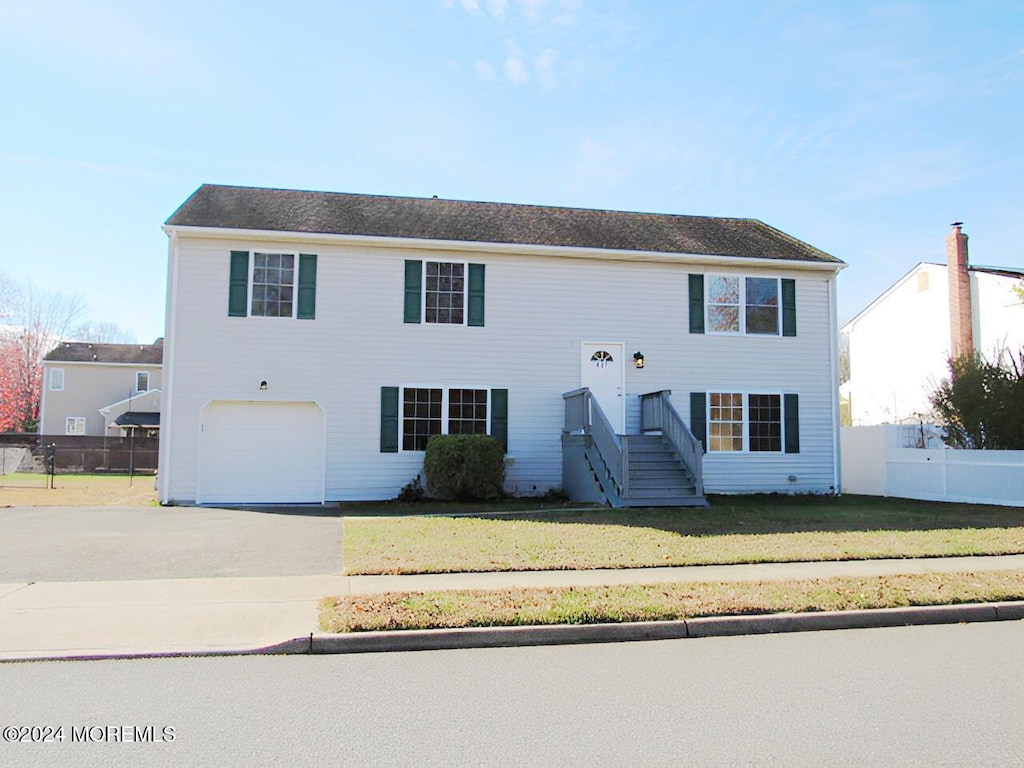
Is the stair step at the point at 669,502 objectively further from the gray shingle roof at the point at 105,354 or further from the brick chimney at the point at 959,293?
the gray shingle roof at the point at 105,354

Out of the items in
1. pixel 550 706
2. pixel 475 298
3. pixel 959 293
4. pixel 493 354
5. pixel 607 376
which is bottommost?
pixel 550 706

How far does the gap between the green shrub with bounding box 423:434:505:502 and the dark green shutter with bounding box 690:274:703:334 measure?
562 centimetres

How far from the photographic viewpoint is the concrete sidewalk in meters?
6.44

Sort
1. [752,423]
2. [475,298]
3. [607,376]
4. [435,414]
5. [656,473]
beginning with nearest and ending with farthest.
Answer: [656,473] < [435,414] < [475,298] < [607,376] < [752,423]

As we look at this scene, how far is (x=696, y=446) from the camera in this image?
16.0 metres

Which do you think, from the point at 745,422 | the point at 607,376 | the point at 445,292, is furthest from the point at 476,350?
the point at 745,422

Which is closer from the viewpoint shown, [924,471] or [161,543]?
[161,543]

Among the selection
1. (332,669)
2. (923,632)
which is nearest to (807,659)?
(923,632)

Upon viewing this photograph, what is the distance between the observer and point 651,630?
709 centimetres

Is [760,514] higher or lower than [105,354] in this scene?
lower

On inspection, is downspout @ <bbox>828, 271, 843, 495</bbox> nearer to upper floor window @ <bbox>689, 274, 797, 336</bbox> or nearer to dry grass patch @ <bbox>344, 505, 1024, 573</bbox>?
upper floor window @ <bbox>689, 274, 797, 336</bbox>

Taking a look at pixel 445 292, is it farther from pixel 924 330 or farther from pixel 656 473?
pixel 924 330

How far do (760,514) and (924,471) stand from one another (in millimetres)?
5951

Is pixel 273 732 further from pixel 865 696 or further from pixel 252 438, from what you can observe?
pixel 252 438
